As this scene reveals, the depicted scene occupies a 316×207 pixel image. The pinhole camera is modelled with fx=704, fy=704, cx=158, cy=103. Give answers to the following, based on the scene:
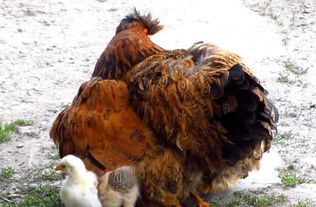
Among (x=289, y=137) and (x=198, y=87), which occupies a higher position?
(x=198, y=87)

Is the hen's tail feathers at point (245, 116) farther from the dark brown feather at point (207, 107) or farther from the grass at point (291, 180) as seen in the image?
the grass at point (291, 180)

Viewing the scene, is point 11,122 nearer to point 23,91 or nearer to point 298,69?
point 23,91

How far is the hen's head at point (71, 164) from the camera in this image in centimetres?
509

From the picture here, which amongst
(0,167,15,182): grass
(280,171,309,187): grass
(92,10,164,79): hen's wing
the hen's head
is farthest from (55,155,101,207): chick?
(280,171,309,187): grass

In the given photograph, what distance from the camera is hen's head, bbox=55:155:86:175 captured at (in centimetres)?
509

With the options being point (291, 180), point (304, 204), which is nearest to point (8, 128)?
point (291, 180)

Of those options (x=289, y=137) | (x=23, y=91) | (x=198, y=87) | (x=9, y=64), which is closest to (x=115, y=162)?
(x=198, y=87)

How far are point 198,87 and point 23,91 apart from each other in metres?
3.23

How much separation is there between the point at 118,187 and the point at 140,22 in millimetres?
1515

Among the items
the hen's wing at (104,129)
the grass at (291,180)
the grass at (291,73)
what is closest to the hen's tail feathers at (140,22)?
the hen's wing at (104,129)

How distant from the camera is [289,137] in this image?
6.70 metres

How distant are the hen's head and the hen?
0.31ft

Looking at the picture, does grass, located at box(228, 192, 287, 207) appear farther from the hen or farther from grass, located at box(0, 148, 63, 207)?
grass, located at box(0, 148, 63, 207)

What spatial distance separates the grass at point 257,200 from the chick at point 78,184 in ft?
3.85
